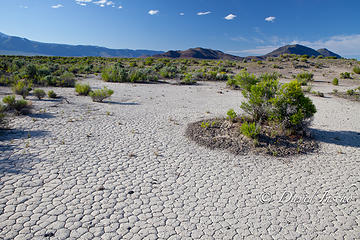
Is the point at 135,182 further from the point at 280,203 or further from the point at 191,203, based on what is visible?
the point at 280,203

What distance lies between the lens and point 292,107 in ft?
25.8

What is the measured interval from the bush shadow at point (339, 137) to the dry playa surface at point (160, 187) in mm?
34

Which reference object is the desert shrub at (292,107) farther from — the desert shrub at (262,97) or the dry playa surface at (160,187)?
the dry playa surface at (160,187)

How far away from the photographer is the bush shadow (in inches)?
303

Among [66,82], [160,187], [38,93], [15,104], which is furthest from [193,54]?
[160,187]

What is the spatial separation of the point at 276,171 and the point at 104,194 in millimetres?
3852

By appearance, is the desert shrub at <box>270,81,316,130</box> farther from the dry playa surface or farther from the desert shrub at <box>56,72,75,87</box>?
the desert shrub at <box>56,72,75,87</box>

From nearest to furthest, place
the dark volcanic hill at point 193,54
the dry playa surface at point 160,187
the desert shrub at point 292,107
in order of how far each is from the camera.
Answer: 1. the dry playa surface at point 160,187
2. the desert shrub at point 292,107
3. the dark volcanic hill at point 193,54

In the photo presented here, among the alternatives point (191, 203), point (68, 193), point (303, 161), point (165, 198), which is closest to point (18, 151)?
point (68, 193)

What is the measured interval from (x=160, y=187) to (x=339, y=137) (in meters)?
6.62

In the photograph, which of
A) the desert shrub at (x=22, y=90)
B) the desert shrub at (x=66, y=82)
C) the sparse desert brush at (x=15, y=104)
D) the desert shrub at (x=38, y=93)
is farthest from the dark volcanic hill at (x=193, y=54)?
the sparse desert brush at (x=15, y=104)

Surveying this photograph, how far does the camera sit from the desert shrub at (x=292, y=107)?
7.84m

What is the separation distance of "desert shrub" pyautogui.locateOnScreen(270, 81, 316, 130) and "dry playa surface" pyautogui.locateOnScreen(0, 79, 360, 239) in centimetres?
95

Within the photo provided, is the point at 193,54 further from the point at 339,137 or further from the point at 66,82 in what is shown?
the point at 339,137
